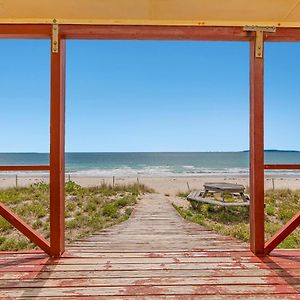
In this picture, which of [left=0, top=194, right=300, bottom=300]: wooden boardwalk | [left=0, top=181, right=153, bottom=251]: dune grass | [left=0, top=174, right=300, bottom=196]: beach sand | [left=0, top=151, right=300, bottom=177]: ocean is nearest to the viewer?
[left=0, top=194, right=300, bottom=300]: wooden boardwalk

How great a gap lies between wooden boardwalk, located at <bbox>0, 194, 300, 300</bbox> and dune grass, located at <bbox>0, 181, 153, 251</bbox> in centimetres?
142

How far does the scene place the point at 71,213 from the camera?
597 centimetres

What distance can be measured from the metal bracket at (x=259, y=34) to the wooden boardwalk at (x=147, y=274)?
1750mm

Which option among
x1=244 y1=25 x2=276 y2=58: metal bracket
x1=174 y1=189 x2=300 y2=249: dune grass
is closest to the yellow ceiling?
x1=244 y1=25 x2=276 y2=58: metal bracket

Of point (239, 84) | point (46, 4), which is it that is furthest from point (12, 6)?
point (239, 84)

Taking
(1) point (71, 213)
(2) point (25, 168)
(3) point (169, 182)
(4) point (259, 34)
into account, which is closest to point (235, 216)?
(1) point (71, 213)

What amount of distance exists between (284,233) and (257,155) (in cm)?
69

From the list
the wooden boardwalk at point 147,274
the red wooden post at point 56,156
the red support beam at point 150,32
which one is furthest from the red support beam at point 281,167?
the red wooden post at point 56,156

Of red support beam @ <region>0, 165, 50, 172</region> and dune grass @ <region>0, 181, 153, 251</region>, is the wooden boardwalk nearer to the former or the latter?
red support beam @ <region>0, 165, 50, 172</region>

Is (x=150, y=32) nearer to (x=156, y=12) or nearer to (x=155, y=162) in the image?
(x=156, y=12)

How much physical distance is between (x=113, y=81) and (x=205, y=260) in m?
25.3

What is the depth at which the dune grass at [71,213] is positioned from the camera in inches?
170

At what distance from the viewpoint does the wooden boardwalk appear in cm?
192

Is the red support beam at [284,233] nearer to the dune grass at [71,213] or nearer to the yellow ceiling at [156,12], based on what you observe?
the yellow ceiling at [156,12]
